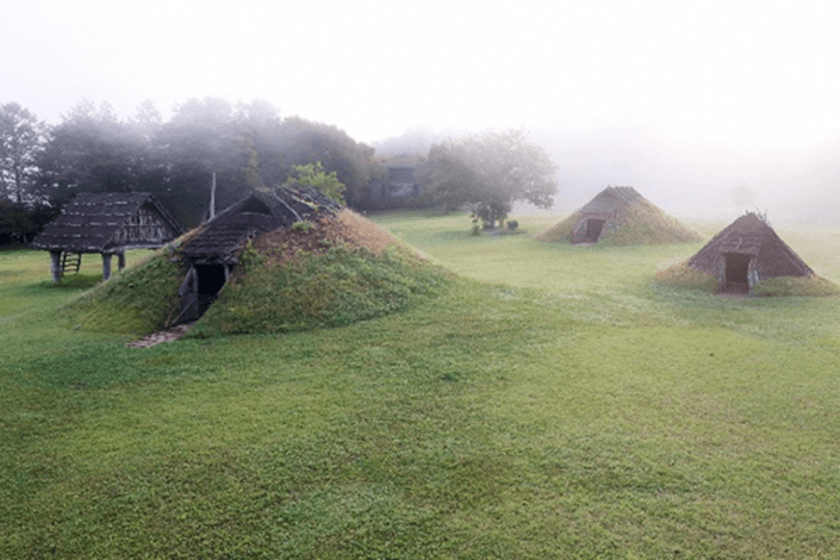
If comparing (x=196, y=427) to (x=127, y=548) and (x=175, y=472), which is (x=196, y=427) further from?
(x=127, y=548)

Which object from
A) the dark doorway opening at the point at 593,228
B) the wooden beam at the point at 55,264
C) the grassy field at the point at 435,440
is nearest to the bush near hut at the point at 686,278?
the grassy field at the point at 435,440

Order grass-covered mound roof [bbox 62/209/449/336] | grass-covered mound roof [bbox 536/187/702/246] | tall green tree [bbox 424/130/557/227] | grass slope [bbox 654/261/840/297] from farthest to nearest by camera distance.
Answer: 1. tall green tree [bbox 424/130/557/227]
2. grass-covered mound roof [bbox 536/187/702/246]
3. grass slope [bbox 654/261/840/297]
4. grass-covered mound roof [bbox 62/209/449/336]

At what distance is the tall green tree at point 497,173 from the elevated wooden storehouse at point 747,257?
27.4 meters

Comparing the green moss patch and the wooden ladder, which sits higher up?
the green moss patch

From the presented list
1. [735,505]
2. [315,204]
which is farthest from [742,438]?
[315,204]

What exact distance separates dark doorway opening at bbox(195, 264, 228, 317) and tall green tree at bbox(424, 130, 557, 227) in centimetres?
3259

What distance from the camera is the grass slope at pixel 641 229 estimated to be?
32.2m

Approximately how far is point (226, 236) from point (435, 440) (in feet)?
37.1

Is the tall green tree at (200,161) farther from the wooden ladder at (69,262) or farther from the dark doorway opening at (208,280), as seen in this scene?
the dark doorway opening at (208,280)

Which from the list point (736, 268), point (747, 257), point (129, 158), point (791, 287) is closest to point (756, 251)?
point (747, 257)

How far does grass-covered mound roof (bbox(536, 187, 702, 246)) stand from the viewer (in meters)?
32.5

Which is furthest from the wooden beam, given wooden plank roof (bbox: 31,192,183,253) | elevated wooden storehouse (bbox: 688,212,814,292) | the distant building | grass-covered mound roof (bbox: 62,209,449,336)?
the distant building

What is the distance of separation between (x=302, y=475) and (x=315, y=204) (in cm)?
1348

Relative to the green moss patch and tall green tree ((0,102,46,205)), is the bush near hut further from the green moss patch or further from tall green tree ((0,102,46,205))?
tall green tree ((0,102,46,205))
